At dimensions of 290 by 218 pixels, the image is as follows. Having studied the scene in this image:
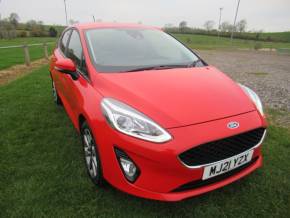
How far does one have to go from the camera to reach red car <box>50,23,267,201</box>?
1.87 m

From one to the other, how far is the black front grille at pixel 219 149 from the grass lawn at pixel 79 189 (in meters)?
0.57

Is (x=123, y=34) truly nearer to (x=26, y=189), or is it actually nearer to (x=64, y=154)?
(x=64, y=154)

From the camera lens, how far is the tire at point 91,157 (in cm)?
231

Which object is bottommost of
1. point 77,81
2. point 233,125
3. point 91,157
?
point 91,157

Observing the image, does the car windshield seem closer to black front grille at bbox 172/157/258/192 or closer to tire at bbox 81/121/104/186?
tire at bbox 81/121/104/186

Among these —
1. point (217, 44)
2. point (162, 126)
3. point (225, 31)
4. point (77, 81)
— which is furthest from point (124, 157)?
point (225, 31)

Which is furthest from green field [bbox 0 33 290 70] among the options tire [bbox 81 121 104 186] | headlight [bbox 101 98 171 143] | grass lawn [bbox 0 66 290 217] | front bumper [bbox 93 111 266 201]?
front bumper [bbox 93 111 266 201]

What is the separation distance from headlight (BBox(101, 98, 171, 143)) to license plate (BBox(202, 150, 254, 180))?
42 centimetres

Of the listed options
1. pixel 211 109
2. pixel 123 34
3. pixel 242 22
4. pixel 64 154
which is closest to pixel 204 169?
pixel 211 109

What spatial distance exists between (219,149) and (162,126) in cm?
47

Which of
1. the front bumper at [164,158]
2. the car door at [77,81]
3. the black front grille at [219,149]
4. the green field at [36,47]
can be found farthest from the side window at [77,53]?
the green field at [36,47]

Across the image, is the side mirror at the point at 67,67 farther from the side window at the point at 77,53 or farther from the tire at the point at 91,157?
the tire at the point at 91,157

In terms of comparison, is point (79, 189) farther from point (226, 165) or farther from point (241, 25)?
point (241, 25)

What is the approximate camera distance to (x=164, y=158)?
182cm
